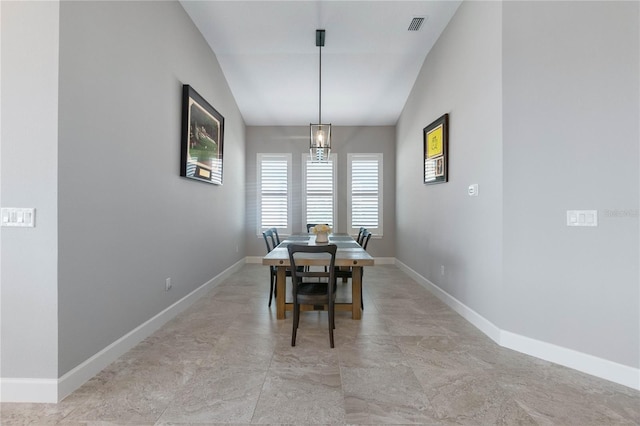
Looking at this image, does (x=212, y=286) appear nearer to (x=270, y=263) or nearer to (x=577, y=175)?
(x=270, y=263)

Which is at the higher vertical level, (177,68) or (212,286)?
(177,68)

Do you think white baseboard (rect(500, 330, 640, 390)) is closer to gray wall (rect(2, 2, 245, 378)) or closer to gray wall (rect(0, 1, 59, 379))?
gray wall (rect(2, 2, 245, 378))

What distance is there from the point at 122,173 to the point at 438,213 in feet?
11.6

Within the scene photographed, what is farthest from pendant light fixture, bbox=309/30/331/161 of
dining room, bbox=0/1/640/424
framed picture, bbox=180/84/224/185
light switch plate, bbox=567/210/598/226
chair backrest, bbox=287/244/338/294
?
light switch plate, bbox=567/210/598/226

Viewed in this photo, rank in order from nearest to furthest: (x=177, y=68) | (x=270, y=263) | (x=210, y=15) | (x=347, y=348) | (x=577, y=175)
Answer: (x=577, y=175), (x=347, y=348), (x=270, y=263), (x=177, y=68), (x=210, y=15)

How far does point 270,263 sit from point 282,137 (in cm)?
423

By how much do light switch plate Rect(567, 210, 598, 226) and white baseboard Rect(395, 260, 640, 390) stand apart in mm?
965

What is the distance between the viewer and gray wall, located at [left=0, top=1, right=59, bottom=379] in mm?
1837

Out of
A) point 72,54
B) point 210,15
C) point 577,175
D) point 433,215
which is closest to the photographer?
point 72,54

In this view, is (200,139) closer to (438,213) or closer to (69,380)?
(69,380)

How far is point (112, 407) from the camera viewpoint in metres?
1.81

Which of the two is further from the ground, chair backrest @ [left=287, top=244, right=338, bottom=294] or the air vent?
the air vent

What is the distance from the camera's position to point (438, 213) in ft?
13.4

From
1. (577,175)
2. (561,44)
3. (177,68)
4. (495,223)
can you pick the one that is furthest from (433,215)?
(177,68)
